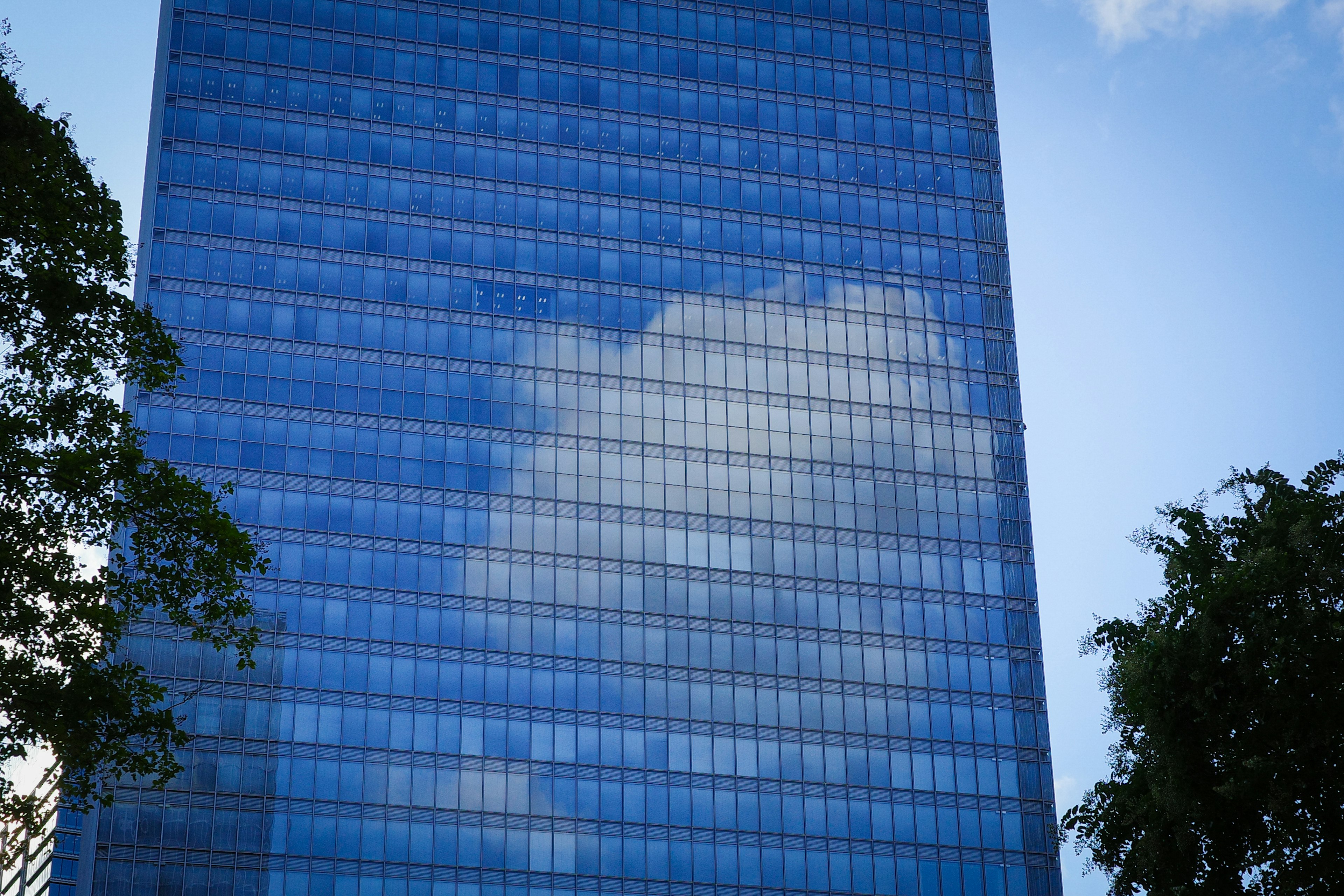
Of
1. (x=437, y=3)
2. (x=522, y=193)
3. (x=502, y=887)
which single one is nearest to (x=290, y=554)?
(x=502, y=887)

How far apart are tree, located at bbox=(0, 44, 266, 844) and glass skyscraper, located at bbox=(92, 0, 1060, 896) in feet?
213

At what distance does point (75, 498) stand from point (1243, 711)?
88.6ft

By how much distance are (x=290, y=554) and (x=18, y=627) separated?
72.7 meters

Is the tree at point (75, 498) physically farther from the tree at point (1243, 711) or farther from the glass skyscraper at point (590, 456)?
the glass skyscraper at point (590, 456)

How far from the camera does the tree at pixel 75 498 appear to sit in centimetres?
2909

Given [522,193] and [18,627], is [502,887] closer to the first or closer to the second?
[522,193]

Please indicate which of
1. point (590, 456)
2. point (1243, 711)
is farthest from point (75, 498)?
point (590, 456)

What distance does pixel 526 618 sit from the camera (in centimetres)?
10344

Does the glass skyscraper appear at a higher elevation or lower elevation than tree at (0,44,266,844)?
higher

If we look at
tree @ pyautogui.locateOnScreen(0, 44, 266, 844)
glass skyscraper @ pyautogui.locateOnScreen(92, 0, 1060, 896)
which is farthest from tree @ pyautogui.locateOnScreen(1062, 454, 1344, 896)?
glass skyscraper @ pyautogui.locateOnScreen(92, 0, 1060, 896)

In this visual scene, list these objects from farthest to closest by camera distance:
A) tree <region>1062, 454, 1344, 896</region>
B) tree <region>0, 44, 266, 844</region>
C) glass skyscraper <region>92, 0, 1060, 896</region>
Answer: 1. glass skyscraper <region>92, 0, 1060, 896</region>
2. tree <region>1062, 454, 1344, 896</region>
3. tree <region>0, 44, 266, 844</region>

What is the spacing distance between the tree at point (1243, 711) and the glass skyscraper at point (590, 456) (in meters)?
57.2

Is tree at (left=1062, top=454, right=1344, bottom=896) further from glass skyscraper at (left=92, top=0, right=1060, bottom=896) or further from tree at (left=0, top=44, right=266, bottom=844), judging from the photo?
glass skyscraper at (left=92, top=0, right=1060, bottom=896)

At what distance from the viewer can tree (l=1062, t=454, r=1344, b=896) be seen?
40781 mm
